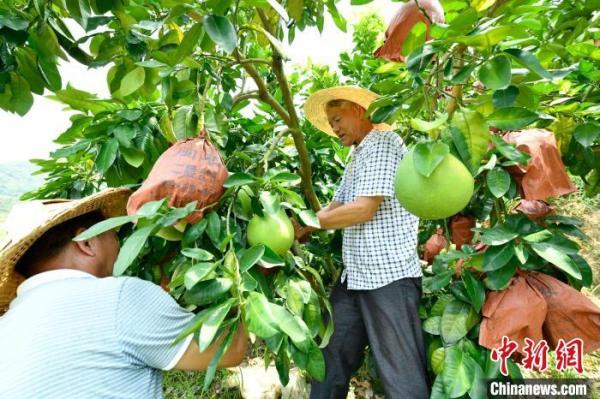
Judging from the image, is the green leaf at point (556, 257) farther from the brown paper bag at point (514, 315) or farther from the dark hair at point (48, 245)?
the dark hair at point (48, 245)

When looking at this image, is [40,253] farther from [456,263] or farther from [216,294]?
[456,263]

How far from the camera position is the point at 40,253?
43.6 inches

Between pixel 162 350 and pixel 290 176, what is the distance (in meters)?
0.57

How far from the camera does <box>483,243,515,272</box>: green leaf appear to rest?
1.23 metres

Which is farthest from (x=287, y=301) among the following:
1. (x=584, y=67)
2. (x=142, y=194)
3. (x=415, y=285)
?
(x=584, y=67)

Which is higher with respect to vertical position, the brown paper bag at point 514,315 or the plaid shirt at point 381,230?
the plaid shirt at point 381,230

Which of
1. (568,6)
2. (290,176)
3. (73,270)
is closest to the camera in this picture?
(73,270)

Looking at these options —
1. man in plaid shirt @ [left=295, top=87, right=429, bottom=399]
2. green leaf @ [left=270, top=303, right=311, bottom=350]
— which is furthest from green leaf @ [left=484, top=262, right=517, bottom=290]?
green leaf @ [left=270, top=303, right=311, bottom=350]

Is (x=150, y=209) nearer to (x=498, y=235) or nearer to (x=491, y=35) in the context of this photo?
(x=491, y=35)

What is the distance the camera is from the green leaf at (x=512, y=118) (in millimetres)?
995

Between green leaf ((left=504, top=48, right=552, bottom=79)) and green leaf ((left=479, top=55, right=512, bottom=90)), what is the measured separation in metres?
0.02

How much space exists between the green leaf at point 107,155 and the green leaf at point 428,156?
3.08ft

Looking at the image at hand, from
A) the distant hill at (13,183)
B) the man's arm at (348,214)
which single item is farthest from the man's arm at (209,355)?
the distant hill at (13,183)

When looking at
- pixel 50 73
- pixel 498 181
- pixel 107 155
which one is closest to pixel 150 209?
pixel 107 155
